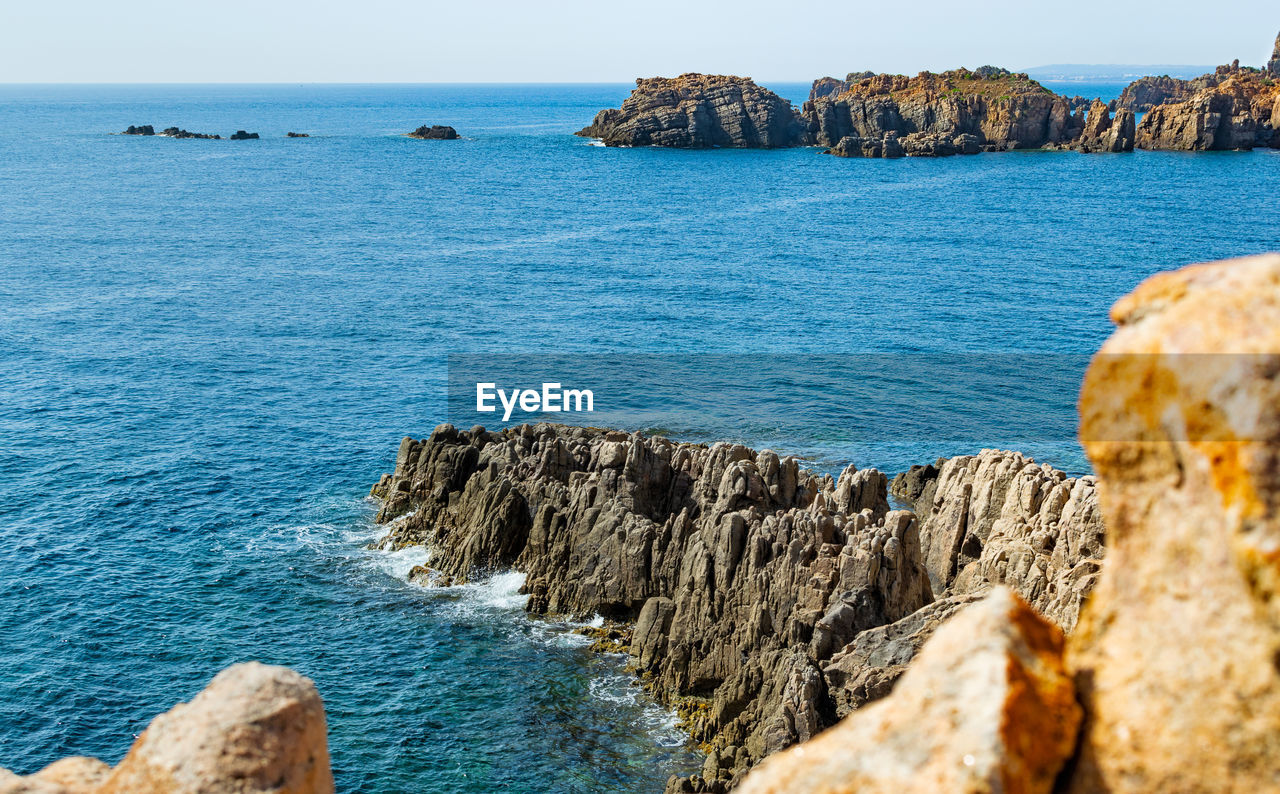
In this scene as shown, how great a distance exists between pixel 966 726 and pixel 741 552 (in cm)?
3271

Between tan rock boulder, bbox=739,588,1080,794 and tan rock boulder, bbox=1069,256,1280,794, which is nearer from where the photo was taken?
tan rock boulder, bbox=1069,256,1280,794

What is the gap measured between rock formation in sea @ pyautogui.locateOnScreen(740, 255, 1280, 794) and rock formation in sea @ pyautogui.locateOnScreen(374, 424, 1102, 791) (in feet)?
81.4

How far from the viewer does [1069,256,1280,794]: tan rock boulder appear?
8336 mm

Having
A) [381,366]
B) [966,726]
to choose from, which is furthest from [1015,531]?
[381,366]

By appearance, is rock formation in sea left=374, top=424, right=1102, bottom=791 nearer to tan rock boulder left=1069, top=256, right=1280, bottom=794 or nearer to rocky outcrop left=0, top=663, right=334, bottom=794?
rocky outcrop left=0, top=663, right=334, bottom=794

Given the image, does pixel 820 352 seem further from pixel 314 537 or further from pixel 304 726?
pixel 304 726

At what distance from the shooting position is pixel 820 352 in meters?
91.4

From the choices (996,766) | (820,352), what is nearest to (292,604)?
(996,766)

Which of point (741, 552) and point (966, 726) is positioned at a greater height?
point (966, 726)

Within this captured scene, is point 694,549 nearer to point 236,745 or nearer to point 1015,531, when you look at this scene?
point 1015,531

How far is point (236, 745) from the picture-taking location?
39.2ft

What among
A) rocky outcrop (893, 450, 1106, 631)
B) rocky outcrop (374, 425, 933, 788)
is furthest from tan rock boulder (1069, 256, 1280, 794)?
rocky outcrop (893, 450, 1106, 631)

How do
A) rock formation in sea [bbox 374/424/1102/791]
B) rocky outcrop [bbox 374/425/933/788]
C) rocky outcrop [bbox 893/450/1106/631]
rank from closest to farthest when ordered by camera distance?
rock formation in sea [bbox 374/424/1102/791] → rocky outcrop [bbox 374/425/933/788] → rocky outcrop [bbox 893/450/1106/631]

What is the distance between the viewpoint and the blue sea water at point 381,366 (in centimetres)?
4088
